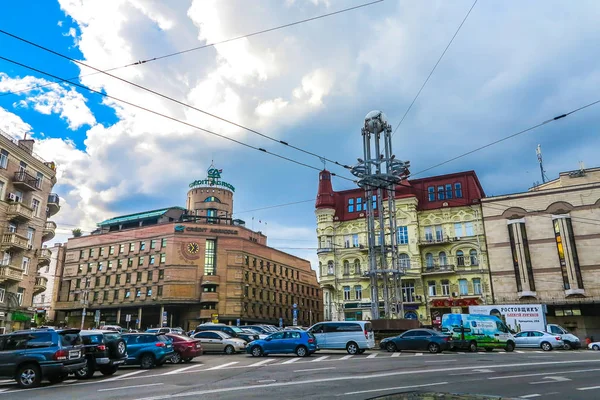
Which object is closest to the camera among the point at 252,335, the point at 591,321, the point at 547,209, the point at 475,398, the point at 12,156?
the point at 475,398

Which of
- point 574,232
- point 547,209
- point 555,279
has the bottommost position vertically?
point 555,279

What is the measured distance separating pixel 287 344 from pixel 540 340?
18.4 metres

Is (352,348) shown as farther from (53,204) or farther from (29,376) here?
(53,204)

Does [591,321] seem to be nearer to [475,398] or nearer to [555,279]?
[555,279]

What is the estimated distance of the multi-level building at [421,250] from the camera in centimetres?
4694

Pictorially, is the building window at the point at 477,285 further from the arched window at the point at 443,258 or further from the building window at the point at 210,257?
the building window at the point at 210,257

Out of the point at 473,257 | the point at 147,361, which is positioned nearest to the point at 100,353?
the point at 147,361

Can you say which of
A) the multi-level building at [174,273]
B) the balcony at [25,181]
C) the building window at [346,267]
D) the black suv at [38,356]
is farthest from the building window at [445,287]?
the balcony at [25,181]

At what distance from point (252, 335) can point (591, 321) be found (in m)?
33.1

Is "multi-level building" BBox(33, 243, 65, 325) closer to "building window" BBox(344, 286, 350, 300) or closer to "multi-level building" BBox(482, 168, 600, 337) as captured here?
"building window" BBox(344, 286, 350, 300)

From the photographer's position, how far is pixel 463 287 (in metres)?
46.9

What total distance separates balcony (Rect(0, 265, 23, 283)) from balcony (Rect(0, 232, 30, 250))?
5.07 feet

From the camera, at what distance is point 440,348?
2397 cm

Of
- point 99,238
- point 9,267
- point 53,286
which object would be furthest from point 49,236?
point 53,286
